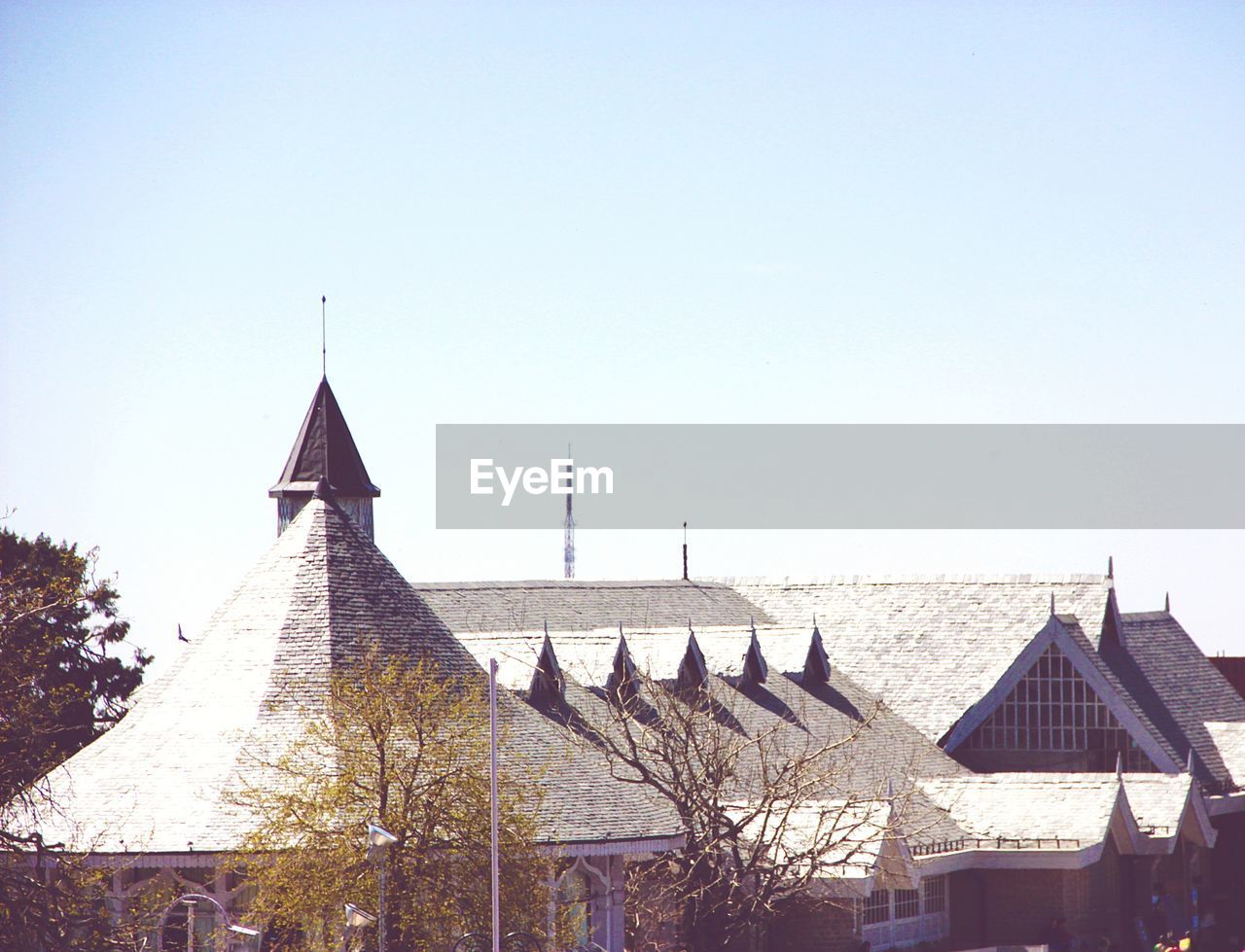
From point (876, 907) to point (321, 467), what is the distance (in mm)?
20839

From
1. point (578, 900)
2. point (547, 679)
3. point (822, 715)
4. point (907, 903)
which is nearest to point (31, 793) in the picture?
point (578, 900)

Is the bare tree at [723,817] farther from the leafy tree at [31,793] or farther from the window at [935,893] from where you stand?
the leafy tree at [31,793]

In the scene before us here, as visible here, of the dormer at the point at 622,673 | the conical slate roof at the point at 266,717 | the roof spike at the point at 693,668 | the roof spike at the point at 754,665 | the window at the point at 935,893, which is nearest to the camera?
the conical slate roof at the point at 266,717

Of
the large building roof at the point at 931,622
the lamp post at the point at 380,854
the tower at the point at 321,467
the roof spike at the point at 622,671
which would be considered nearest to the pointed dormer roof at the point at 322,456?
the tower at the point at 321,467

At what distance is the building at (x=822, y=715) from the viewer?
1462 inches

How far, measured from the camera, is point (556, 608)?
54.3 meters

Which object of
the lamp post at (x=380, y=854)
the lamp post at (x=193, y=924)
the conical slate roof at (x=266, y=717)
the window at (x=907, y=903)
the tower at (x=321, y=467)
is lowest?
the window at (x=907, y=903)

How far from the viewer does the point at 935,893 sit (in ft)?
149

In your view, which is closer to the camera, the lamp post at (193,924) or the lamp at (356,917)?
the lamp at (356,917)

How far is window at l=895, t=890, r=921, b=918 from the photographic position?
43.9m

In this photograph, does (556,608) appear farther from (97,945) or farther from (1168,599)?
(97,945)

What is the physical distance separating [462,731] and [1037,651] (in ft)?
79.1

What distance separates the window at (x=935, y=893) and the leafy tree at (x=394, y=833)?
1216 centimetres

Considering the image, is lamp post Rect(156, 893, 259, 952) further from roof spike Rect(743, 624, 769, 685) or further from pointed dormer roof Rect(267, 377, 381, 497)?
pointed dormer roof Rect(267, 377, 381, 497)
